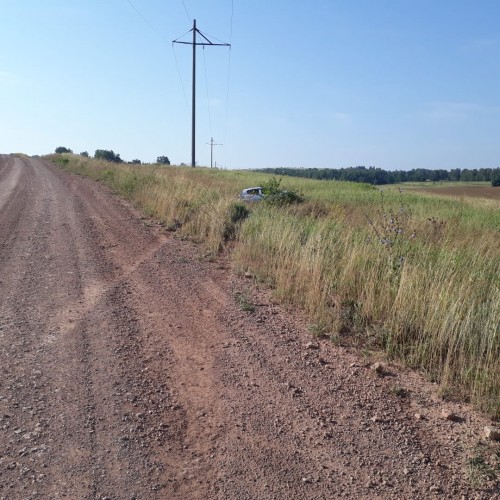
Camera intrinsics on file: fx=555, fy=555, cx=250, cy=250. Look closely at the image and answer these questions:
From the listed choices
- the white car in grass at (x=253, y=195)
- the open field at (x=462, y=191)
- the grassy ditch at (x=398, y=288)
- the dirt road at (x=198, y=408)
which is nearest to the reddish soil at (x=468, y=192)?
the open field at (x=462, y=191)

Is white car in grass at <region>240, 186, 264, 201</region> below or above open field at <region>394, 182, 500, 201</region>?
above

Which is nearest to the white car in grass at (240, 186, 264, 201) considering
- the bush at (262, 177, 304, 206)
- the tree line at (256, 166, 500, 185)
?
the bush at (262, 177, 304, 206)

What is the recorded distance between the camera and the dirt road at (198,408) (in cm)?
325

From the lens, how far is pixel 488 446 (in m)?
3.64

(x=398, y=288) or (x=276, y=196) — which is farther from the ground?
(x=276, y=196)

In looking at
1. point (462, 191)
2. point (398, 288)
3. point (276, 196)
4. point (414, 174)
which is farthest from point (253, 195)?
point (414, 174)

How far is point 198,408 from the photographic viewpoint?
4102mm

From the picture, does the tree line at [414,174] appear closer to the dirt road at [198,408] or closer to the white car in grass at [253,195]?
the white car in grass at [253,195]

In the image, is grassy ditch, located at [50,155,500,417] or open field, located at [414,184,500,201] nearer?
grassy ditch, located at [50,155,500,417]

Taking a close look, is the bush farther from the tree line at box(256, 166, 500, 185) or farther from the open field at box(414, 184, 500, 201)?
the tree line at box(256, 166, 500, 185)

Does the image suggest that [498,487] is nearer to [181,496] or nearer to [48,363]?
[181,496]

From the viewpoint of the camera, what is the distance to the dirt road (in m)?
3.25

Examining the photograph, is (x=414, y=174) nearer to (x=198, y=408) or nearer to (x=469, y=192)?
(x=469, y=192)

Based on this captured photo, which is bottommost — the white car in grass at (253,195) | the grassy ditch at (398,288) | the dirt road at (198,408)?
the dirt road at (198,408)
